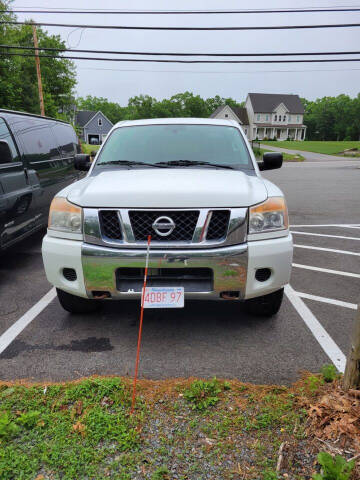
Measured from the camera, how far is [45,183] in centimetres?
556

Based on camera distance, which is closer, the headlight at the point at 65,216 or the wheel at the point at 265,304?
the headlight at the point at 65,216

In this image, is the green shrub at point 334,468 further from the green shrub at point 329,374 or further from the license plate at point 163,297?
the license plate at point 163,297

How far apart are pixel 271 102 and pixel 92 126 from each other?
37.2 metres

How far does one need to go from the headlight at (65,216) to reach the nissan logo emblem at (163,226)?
616 mm

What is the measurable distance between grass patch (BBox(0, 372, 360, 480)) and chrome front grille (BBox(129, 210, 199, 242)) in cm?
102

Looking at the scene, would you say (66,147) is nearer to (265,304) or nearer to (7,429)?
(265,304)

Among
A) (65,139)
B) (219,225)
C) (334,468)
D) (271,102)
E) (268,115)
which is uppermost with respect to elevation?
(271,102)

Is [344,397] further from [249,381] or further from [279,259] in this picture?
[279,259]

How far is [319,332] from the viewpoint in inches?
126

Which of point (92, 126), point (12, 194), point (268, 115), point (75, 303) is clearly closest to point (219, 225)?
point (75, 303)

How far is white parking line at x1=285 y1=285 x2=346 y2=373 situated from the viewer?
9.07 feet

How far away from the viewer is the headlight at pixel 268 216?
9.05ft

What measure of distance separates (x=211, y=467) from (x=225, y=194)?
5.80ft

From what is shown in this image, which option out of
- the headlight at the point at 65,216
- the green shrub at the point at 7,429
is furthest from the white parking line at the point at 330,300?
the green shrub at the point at 7,429
